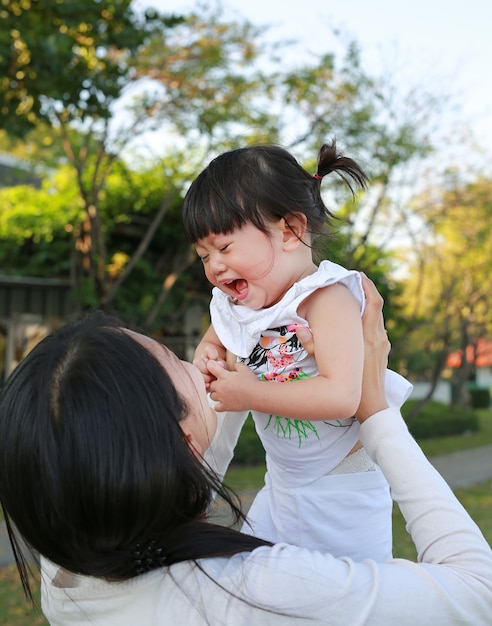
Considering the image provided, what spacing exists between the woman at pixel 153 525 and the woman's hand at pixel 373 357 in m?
0.20

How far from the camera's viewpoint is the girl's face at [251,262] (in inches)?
67.6

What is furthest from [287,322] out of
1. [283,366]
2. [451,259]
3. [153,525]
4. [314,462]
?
[451,259]

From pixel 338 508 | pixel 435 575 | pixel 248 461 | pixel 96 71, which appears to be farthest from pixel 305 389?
pixel 248 461

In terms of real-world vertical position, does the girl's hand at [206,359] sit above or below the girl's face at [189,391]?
below

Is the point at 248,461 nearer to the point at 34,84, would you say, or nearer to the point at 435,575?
the point at 34,84

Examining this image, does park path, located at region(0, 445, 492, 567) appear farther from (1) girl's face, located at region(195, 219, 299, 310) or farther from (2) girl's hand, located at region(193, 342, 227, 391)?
(1) girl's face, located at region(195, 219, 299, 310)

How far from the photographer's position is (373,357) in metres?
1.54

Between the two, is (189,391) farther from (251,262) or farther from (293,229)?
(293,229)

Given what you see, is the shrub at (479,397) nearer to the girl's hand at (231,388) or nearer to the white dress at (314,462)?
the white dress at (314,462)

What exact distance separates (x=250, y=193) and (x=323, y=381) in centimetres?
47

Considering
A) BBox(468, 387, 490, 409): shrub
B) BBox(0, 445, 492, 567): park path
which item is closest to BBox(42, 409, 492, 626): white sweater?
BBox(0, 445, 492, 567): park path

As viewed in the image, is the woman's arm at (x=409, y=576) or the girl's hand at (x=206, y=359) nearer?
the woman's arm at (x=409, y=576)

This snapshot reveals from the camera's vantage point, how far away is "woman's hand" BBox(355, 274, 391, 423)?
1.41m

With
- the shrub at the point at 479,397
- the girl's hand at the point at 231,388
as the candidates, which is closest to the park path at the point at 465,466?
the girl's hand at the point at 231,388
